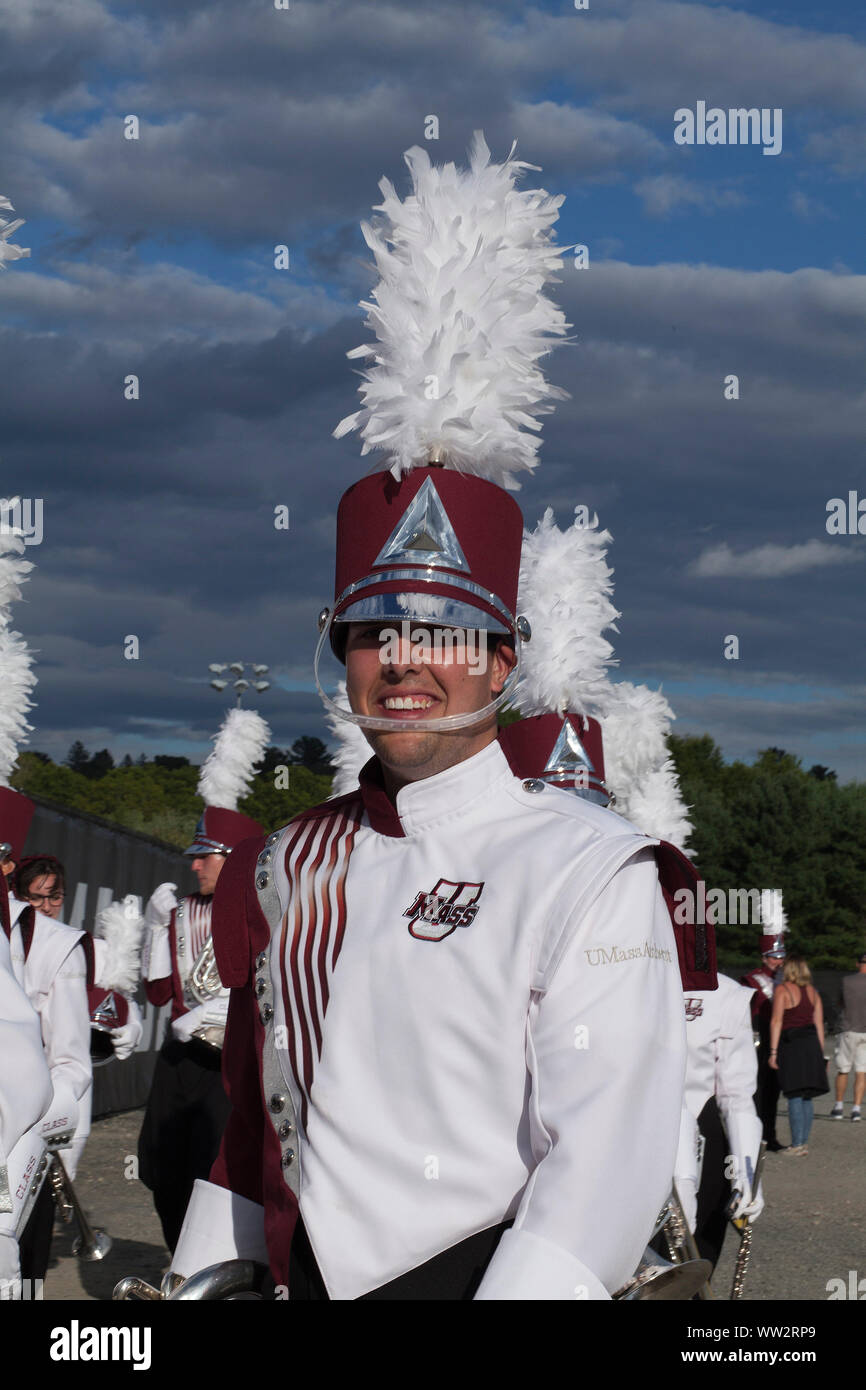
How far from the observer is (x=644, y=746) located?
7.36 metres

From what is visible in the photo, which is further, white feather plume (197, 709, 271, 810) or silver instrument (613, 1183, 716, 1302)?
white feather plume (197, 709, 271, 810)

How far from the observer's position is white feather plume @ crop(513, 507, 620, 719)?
17.8 ft

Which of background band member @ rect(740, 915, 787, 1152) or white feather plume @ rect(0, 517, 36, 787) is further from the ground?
white feather plume @ rect(0, 517, 36, 787)

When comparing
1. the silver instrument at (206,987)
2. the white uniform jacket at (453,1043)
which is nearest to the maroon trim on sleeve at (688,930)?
the white uniform jacket at (453,1043)

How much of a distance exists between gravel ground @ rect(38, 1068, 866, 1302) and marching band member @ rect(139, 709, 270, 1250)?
235 millimetres

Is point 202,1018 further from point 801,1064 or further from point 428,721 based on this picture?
point 801,1064

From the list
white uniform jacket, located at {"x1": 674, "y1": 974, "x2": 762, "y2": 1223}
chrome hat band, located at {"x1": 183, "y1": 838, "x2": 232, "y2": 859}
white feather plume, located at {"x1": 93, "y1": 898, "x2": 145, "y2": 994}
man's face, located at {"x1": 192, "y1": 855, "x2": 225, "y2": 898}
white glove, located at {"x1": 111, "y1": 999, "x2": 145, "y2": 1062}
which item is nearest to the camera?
white uniform jacket, located at {"x1": 674, "y1": 974, "x2": 762, "y2": 1223}

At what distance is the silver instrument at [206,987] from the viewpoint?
25.5 feet

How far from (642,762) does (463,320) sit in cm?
496

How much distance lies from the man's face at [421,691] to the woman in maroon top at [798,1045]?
12450 millimetres

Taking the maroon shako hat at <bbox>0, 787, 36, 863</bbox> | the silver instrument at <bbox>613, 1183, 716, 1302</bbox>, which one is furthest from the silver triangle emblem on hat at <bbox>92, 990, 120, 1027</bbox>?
the silver instrument at <bbox>613, 1183, 716, 1302</bbox>

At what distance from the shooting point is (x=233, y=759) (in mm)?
11000

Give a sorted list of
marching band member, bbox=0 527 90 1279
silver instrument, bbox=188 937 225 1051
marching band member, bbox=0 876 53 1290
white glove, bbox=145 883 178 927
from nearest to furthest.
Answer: marching band member, bbox=0 876 53 1290, marching band member, bbox=0 527 90 1279, silver instrument, bbox=188 937 225 1051, white glove, bbox=145 883 178 927

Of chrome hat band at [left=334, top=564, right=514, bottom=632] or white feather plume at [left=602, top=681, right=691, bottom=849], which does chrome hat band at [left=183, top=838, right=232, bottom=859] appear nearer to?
white feather plume at [left=602, top=681, right=691, bottom=849]
